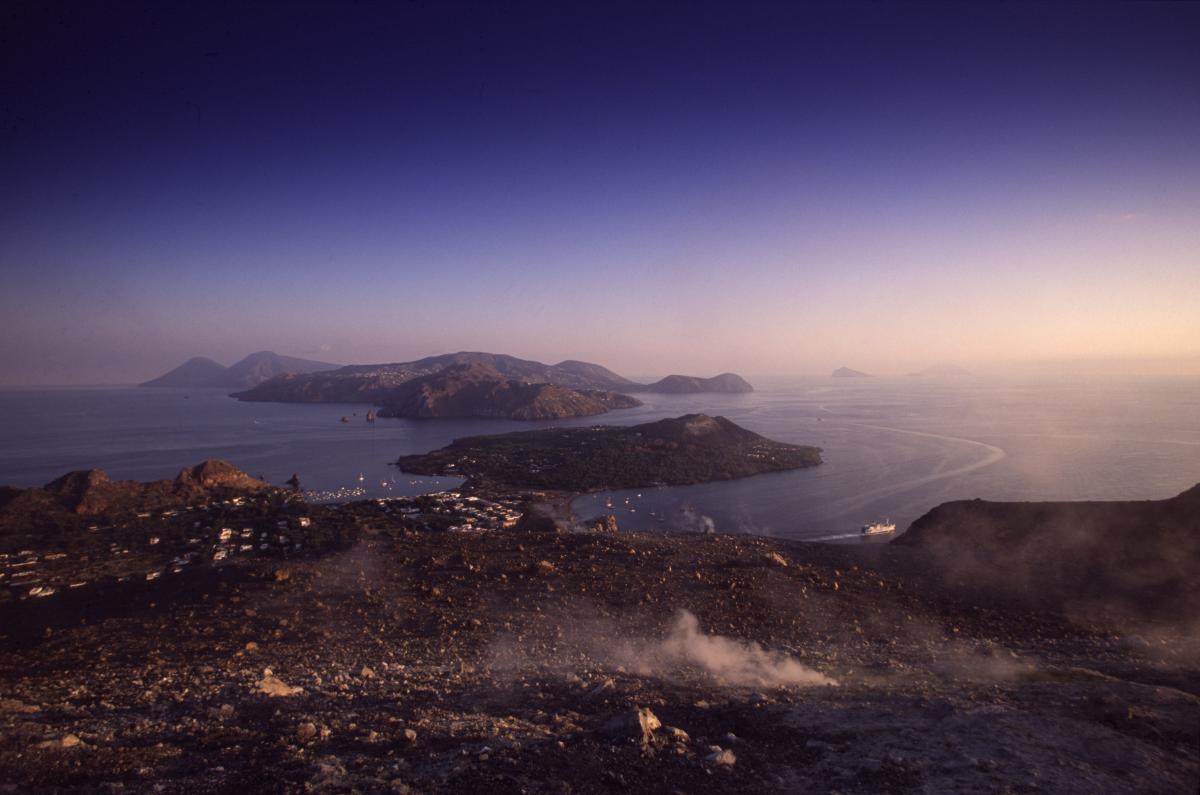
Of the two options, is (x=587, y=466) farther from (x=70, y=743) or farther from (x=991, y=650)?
(x=70, y=743)

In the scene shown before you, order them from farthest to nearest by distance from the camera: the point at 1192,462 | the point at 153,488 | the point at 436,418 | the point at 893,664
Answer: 1. the point at 436,418
2. the point at 1192,462
3. the point at 153,488
4. the point at 893,664

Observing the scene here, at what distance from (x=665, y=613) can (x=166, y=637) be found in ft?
27.2

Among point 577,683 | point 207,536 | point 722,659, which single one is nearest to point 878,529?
point 722,659

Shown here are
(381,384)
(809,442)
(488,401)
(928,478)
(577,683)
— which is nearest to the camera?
(577,683)

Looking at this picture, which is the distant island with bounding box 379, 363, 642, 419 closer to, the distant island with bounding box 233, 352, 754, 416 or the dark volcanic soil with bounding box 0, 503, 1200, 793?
the distant island with bounding box 233, 352, 754, 416

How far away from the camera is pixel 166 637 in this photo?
27.6 feet

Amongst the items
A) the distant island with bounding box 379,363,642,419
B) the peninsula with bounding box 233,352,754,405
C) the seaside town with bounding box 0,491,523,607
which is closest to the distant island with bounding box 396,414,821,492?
the seaside town with bounding box 0,491,523,607

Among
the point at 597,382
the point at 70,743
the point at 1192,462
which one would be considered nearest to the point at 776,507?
the point at 70,743

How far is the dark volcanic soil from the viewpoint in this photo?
4086 millimetres

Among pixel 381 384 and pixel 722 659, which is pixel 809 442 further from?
pixel 381 384

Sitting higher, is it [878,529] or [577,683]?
[577,683]

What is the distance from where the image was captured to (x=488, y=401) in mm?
103750

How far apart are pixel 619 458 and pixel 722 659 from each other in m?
41.4

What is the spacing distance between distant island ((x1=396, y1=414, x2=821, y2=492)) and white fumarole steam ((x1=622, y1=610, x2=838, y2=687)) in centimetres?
3399
